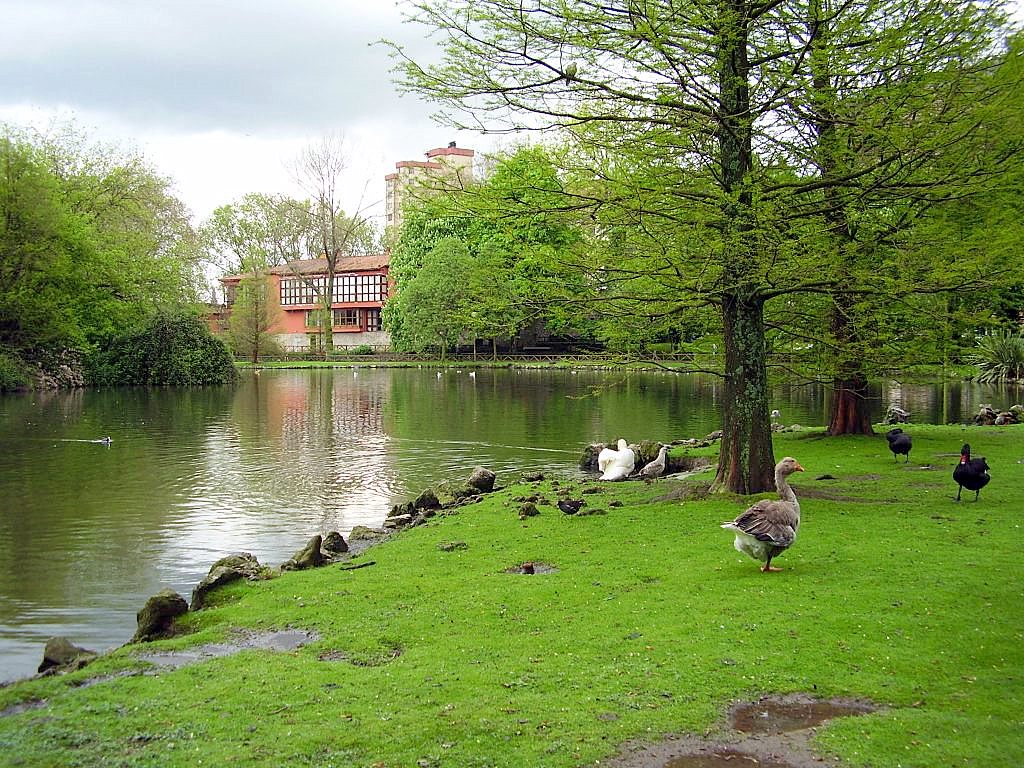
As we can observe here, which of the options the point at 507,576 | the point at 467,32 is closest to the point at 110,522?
the point at 507,576

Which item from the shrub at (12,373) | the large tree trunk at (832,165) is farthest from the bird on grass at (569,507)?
the shrub at (12,373)

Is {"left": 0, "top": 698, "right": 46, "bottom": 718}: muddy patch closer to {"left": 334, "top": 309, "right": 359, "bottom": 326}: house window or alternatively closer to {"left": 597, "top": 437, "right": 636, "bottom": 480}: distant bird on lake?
{"left": 597, "top": 437, "right": 636, "bottom": 480}: distant bird on lake

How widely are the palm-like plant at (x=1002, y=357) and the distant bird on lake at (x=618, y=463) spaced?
3560cm

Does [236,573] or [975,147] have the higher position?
[975,147]

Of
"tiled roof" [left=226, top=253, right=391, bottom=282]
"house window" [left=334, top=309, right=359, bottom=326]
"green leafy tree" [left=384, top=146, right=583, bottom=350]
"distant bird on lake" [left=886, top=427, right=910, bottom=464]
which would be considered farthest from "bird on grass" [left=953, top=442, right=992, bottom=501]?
"house window" [left=334, top=309, right=359, bottom=326]

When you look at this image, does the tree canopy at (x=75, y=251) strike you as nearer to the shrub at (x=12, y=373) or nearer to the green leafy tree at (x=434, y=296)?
the shrub at (x=12, y=373)

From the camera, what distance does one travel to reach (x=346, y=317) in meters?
116

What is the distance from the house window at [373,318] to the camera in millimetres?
115500

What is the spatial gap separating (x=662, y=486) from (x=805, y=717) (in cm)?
1120

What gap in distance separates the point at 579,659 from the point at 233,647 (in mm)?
3674

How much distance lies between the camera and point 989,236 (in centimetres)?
1403

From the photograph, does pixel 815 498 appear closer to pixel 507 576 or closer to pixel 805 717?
pixel 507 576

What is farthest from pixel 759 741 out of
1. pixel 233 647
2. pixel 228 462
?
pixel 228 462

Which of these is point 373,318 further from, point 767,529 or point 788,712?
point 788,712
